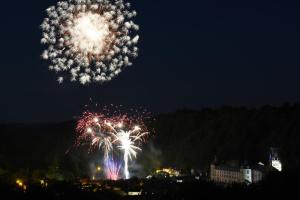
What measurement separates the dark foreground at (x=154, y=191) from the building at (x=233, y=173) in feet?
29.8

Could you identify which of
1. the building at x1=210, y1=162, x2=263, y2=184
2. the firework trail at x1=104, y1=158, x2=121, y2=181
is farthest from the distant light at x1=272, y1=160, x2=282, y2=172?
the firework trail at x1=104, y1=158, x2=121, y2=181

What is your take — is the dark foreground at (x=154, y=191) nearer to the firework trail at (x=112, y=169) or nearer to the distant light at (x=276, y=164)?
the firework trail at (x=112, y=169)

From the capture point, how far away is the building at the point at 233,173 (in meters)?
49.6

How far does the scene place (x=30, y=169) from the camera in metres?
53.6

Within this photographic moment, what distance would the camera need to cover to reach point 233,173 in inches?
2051

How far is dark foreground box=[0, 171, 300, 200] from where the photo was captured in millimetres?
30469

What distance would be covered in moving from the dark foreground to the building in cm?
909

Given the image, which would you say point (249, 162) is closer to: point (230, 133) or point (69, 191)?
point (230, 133)

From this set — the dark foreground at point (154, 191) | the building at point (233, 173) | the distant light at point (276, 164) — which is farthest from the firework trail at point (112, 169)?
the distant light at point (276, 164)

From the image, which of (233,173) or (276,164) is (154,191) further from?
(276,164)

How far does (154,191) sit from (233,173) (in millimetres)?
12559

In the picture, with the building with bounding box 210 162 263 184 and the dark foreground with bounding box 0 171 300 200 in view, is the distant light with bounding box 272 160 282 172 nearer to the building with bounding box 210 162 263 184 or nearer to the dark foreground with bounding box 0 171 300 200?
the building with bounding box 210 162 263 184

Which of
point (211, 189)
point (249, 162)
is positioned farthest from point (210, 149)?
point (211, 189)

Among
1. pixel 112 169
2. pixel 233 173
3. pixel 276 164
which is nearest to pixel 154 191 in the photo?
pixel 112 169
